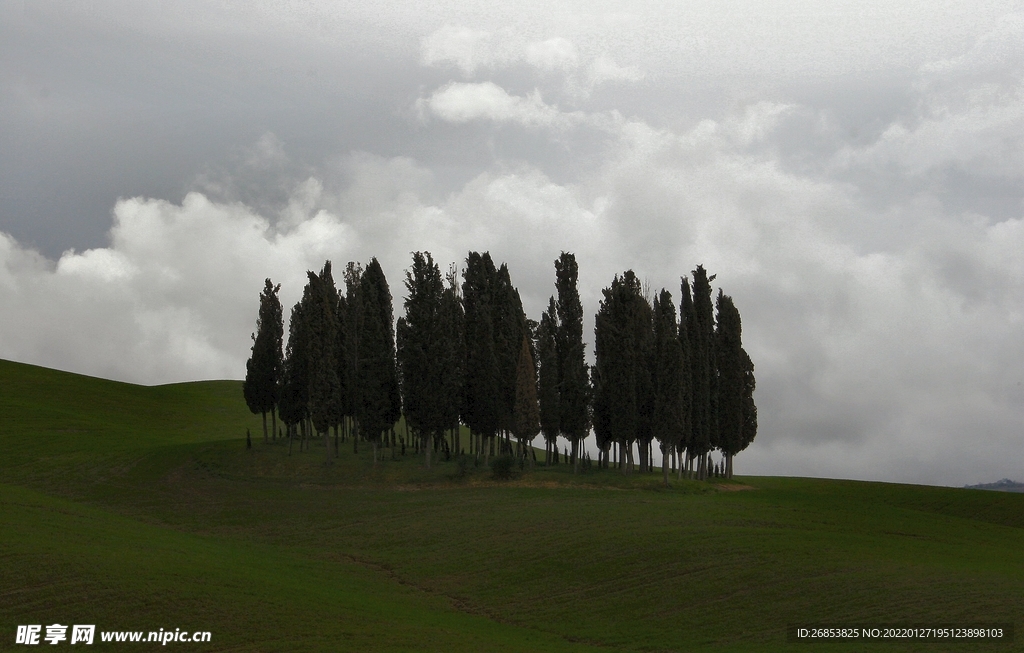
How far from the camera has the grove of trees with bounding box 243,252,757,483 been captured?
235 ft

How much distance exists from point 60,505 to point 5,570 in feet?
74.5

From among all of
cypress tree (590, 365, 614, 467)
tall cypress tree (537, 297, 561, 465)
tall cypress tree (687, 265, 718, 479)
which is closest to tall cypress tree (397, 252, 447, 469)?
tall cypress tree (537, 297, 561, 465)

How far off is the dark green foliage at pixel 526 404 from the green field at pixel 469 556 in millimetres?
3850

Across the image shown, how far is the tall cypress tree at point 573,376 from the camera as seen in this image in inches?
2867

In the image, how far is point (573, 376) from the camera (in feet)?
241

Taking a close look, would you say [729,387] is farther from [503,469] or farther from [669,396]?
[503,469]

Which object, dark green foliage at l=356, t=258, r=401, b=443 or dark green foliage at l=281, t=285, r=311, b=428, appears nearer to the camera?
dark green foliage at l=356, t=258, r=401, b=443

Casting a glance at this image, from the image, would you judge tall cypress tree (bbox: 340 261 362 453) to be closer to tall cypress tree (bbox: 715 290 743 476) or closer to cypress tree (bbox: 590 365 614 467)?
cypress tree (bbox: 590 365 614 467)

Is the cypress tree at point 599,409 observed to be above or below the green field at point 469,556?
above

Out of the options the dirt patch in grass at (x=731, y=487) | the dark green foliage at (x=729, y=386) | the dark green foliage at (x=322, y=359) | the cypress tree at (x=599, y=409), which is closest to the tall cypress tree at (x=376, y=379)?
the dark green foliage at (x=322, y=359)

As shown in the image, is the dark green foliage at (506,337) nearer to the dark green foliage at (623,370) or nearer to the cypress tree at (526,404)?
the cypress tree at (526,404)

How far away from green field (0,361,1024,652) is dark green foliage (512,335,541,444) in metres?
3.85

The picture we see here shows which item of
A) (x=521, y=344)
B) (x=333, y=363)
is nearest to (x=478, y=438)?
(x=521, y=344)

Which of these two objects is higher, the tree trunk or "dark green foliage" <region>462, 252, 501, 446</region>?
"dark green foliage" <region>462, 252, 501, 446</region>
